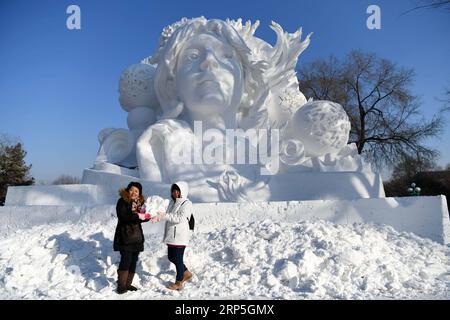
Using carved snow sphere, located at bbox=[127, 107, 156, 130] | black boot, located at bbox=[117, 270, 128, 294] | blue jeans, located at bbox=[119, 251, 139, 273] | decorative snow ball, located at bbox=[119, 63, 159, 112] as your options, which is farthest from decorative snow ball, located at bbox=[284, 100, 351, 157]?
black boot, located at bbox=[117, 270, 128, 294]

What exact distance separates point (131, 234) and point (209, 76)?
11.5 feet

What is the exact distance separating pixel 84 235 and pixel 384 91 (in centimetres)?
1885

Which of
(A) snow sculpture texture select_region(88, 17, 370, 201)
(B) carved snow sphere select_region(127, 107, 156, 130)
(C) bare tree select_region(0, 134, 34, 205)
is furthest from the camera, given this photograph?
(C) bare tree select_region(0, 134, 34, 205)

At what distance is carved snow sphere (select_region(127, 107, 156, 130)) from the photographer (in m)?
7.38

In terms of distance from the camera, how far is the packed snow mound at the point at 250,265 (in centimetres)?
358

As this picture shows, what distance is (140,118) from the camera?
7395 mm

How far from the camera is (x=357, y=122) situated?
20312mm

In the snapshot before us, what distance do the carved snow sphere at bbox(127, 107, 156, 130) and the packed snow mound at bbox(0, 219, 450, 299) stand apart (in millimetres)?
2990

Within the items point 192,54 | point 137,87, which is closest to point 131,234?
point 192,54

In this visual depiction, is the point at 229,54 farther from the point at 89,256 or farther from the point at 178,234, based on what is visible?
the point at 89,256

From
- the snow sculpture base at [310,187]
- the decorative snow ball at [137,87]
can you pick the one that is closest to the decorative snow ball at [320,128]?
the snow sculpture base at [310,187]

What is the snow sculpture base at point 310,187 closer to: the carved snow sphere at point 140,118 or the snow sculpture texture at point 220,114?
the snow sculpture texture at point 220,114

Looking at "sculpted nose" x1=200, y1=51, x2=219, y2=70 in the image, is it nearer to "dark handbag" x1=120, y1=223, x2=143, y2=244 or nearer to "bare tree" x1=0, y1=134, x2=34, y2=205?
"dark handbag" x1=120, y1=223, x2=143, y2=244

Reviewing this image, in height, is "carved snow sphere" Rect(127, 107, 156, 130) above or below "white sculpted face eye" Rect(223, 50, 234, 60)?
below
